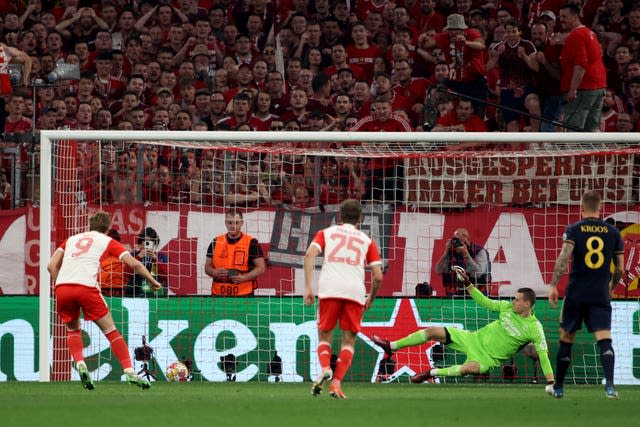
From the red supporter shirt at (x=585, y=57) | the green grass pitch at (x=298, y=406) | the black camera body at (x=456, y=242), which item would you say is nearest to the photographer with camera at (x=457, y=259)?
the black camera body at (x=456, y=242)

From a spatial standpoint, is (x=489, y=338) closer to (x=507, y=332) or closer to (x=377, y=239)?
(x=507, y=332)

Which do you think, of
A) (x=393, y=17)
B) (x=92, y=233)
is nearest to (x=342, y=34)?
(x=393, y=17)

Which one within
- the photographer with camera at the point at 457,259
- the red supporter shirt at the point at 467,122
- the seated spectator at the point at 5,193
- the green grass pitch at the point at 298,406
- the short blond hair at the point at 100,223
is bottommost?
the green grass pitch at the point at 298,406

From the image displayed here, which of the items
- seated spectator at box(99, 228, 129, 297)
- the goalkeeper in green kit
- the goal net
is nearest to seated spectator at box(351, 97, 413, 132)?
the goal net

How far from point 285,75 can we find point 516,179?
4.74 metres

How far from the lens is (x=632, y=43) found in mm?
16641

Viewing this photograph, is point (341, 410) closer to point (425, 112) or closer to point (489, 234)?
point (489, 234)

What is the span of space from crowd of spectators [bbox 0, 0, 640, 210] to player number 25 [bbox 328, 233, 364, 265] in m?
3.62

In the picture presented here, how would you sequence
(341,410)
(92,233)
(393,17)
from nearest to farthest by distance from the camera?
1. (341,410)
2. (92,233)
3. (393,17)

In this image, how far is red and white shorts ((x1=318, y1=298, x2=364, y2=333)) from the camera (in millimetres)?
10555

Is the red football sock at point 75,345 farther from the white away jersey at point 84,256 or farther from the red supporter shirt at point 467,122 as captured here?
the red supporter shirt at point 467,122

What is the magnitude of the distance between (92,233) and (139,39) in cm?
745

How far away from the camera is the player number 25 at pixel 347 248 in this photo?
10.6 m

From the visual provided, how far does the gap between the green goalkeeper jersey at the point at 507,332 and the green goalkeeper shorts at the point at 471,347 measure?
0.05 meters
